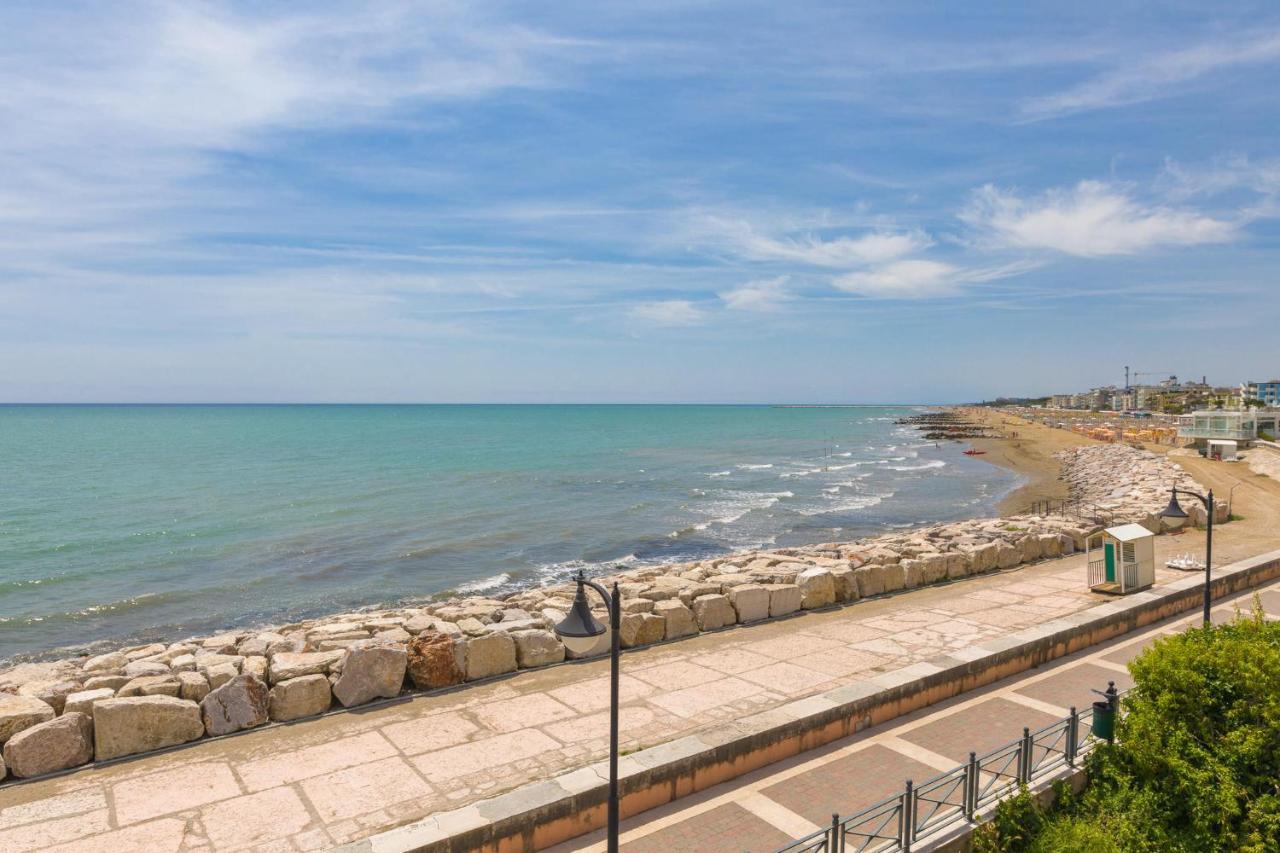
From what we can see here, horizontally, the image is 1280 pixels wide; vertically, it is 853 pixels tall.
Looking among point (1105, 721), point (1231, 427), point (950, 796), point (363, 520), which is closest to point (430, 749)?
point (950, 796)

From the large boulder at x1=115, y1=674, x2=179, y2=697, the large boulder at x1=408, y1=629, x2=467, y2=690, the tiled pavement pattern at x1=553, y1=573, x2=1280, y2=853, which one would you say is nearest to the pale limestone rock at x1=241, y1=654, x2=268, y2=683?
the large boulder at x1=115, y1=674, x2=179, y2=697

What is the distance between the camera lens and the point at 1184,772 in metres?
8.56

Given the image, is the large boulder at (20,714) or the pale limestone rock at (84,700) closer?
the large boulder at (20,714)

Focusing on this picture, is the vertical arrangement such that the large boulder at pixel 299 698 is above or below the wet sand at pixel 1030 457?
above

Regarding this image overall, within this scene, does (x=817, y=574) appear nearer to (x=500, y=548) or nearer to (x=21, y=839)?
(x=21, y=839)

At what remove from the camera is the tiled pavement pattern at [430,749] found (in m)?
7.59

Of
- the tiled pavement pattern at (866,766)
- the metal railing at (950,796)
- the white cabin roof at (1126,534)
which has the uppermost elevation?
the white cabin roof at (1126,534)

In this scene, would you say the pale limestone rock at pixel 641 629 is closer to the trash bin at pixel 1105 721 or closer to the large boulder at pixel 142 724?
the large boulder at pixel 142 724

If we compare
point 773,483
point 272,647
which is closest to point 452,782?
point 272,647

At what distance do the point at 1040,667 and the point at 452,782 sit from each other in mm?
9452

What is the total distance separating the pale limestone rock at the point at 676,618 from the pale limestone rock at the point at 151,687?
713cm

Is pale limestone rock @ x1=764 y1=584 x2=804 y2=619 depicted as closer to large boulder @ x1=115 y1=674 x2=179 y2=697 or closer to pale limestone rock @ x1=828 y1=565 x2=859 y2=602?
pale limestone rock @ x1=828 y1=565 x2=859 y2=602

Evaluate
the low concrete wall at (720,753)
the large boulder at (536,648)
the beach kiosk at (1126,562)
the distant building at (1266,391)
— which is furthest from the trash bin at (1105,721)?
the distant building at (1266,391)

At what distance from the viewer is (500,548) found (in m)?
33.4
